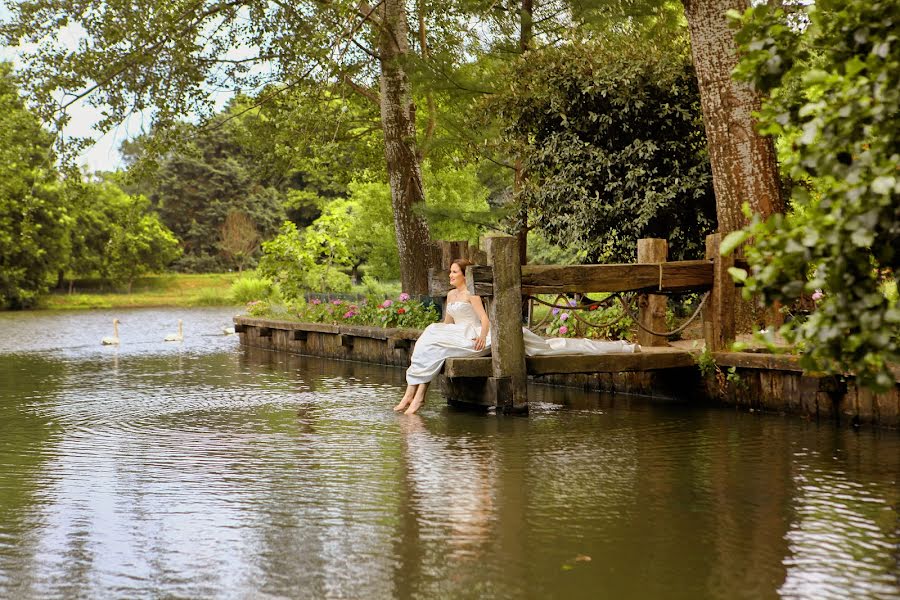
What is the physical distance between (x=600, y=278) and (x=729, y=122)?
281 centimetres

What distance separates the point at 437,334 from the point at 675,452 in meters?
3.25

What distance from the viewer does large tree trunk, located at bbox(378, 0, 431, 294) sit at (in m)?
19.4

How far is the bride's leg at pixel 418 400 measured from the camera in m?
11.0

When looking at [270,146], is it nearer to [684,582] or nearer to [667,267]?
[667,267]

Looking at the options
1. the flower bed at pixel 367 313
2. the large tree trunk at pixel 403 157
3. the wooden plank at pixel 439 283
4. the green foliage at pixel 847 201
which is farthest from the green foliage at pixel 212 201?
the green foliage at pixel 847 201

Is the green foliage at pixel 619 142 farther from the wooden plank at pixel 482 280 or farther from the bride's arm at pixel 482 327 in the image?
the wooden plank at pixel 482 280

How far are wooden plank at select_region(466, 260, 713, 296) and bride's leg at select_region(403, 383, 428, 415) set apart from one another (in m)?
1.21

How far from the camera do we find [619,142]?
14680 millimetres

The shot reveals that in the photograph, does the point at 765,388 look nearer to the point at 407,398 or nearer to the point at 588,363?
the point at 588,363

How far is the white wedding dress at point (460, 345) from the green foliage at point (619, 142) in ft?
11.3

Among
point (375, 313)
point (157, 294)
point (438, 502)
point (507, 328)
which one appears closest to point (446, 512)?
point (438, 502)

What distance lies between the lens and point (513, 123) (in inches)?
613

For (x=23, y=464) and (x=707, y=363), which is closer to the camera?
(x=23, y=464)

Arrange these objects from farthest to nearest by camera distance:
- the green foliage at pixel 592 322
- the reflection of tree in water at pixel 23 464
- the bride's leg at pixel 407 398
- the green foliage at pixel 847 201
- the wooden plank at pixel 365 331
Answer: the wooden plank at pixel 365 331, the green foliage at pixel 592 322, the bride's leg at pixel 407 398, the reflection of tree in water at pixel 23 464, the green foliage at pixel 847 201
